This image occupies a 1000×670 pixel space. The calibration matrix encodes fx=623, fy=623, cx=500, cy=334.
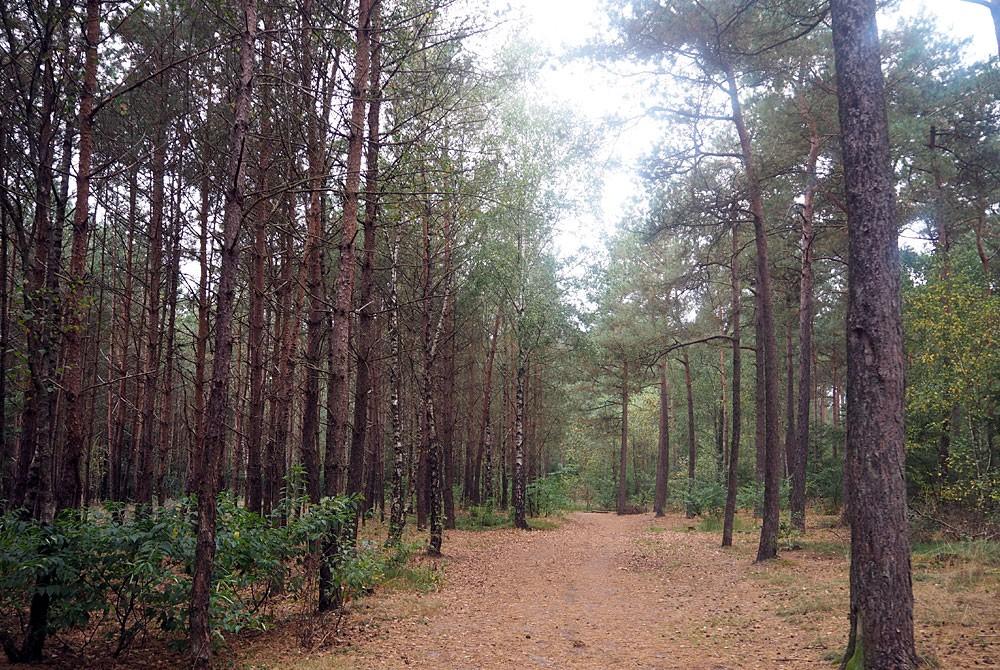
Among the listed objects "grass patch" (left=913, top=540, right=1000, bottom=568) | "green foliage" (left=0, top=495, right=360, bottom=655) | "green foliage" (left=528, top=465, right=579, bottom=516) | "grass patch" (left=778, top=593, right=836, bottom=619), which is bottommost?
"green foliage" (left=528, top=465, right=579, bottom=516)

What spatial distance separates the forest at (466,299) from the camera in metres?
5.63

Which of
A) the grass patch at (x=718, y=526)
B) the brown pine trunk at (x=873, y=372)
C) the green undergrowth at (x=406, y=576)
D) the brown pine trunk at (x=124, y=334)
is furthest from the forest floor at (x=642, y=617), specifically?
the grass patch at (x=718, y=526)

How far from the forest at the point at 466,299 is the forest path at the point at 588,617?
78 mm

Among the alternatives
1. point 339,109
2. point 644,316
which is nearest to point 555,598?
point 339,109

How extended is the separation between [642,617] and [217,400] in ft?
21.4

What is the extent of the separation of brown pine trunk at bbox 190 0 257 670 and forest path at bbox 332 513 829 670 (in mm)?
1384

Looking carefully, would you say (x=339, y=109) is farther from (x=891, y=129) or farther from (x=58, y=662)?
(x=891, y=129)

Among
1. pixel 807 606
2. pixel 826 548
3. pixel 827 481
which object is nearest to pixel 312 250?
pixel 807 606

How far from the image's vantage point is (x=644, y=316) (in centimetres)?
2541

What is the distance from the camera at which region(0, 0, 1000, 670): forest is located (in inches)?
222

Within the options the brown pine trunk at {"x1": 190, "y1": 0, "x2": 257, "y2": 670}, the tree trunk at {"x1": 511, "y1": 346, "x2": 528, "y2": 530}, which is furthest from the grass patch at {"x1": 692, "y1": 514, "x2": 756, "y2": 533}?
the brown pine trunk at {"x1": 190, "y1": 0, "x2": 257, "y2": 670}

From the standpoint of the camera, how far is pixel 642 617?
8.77 m

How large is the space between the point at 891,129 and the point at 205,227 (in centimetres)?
1239

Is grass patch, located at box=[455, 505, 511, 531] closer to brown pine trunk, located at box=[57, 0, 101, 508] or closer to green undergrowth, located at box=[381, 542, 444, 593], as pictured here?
green undergrowth, located at box=[381, 542, 444, 593]
